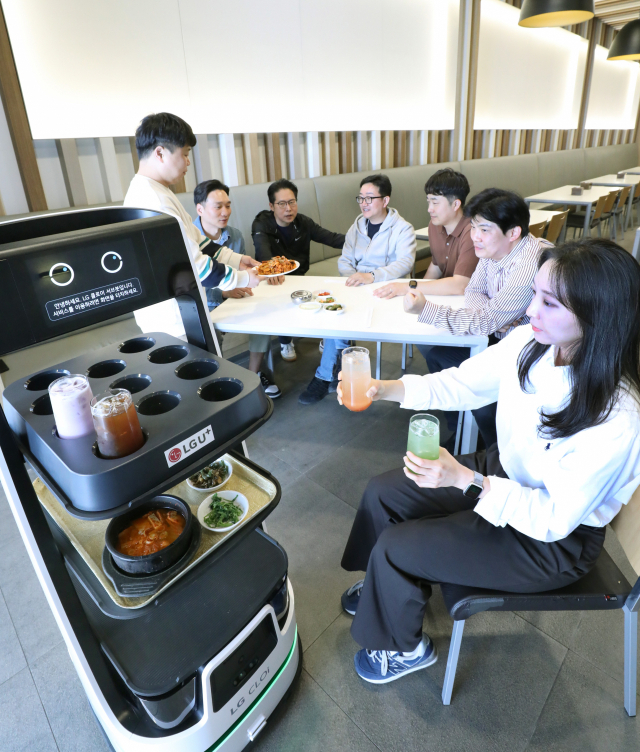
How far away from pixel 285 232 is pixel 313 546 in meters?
2.26

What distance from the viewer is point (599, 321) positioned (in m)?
0.95

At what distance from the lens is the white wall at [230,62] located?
104 inches

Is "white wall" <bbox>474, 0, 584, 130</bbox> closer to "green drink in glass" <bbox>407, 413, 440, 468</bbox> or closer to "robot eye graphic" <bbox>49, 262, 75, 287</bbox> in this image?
"green drink in glass" <bbox>407, 413, 440, 468</bbox>

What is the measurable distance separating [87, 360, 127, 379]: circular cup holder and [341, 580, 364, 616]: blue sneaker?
110 centimetres

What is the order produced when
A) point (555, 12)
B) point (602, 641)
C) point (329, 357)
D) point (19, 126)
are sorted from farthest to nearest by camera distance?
point (555, 12), point (329, 357), point (19, 126), point (602, 641)

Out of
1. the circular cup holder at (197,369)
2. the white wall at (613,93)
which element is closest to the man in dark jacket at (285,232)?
the circular cup holder at (197,369)

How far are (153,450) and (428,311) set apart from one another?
1.48m

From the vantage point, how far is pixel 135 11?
2.86 m

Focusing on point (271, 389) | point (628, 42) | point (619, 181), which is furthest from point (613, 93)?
point (271, 389)

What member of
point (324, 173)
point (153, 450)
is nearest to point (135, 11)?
point (324, 173)

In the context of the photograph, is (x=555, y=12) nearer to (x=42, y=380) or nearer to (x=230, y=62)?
(x=230, y=62)

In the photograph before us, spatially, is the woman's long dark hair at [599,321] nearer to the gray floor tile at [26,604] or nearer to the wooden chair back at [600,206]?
the gray floor tile at [26,604]

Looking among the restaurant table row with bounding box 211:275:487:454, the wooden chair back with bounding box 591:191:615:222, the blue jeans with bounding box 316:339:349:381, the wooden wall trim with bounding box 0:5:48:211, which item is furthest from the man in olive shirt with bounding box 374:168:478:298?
the wooden chair back with bounding box 591:191:615:222

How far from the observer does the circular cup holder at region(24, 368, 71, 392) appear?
80cm
